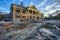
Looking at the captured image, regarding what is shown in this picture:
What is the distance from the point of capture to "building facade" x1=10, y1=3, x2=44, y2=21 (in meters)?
3.54

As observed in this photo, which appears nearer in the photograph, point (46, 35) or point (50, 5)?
point (46, 35)

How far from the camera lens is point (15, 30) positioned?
11.7 ft

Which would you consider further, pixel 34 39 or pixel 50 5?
pixel 50 5

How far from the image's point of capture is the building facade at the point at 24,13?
11.6 feet

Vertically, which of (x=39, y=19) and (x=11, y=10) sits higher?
(x=11, y=10)

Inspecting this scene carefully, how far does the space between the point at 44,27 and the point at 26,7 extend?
848mm

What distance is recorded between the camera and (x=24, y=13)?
3586 mm

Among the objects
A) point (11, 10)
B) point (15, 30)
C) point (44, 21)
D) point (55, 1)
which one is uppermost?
point (55, 1)

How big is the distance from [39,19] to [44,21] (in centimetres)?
17

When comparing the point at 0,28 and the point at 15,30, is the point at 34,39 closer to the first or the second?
the point at 15,30

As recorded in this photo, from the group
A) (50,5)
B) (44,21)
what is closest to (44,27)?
(44,21)

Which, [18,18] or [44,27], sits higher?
[18,18]

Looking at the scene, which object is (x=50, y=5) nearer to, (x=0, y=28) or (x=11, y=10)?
(x=11, y=10)

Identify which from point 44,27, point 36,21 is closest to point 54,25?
point 44,27
